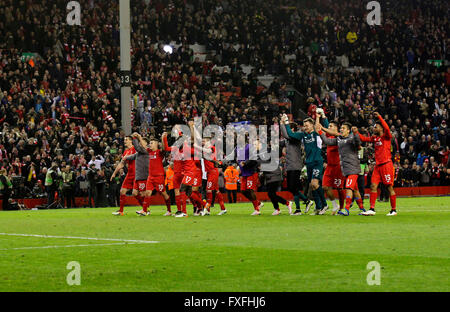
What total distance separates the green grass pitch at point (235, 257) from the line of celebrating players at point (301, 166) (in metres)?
2.66

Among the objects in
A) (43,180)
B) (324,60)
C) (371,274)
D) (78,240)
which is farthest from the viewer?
(324,60)

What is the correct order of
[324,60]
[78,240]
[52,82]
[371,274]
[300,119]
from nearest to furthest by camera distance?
[371,274] → [78,240] → [52,82] → [300,119] → [324,60]

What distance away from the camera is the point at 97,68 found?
124 ft

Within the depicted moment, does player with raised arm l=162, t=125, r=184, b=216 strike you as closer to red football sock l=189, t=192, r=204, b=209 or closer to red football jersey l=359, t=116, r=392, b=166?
red football sock l=189, t=192, r=204, b=209

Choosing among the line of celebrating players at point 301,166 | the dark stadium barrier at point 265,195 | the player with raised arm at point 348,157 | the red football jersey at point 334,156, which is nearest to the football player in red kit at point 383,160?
the line of celebrating players at point 301,166

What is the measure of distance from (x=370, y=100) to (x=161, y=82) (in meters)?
12.7

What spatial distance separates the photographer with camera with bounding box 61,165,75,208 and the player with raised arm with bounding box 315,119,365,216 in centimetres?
1455

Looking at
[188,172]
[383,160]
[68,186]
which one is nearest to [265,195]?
[68,186]

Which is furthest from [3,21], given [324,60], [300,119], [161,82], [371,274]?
[371,274]

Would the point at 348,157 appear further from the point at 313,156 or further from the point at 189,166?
the point at 189,166

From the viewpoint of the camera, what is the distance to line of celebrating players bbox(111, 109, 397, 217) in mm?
19734

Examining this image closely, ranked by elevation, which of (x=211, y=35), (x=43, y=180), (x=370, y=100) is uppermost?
(x=211, y=35)
